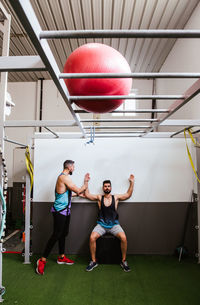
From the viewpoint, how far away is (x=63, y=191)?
9.30 ft

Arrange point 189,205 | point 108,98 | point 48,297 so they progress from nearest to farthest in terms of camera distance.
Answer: point 108,98
point 48,297
point 189,205

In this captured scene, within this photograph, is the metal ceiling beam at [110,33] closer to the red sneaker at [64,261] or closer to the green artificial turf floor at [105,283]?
the green artificial turf floor at [105,283]

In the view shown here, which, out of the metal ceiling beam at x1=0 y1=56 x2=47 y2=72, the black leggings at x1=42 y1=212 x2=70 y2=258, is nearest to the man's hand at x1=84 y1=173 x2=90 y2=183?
the black leggings at x1=42 y1=212 x2=70 y2=258

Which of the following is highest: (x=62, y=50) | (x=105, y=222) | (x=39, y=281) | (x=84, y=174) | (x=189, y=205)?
(x=62, y=50)

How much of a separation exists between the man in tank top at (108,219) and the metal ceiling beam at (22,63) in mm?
2215

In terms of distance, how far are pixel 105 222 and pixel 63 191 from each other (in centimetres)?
76

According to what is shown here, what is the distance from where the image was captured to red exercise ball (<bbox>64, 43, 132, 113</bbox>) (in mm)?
1078

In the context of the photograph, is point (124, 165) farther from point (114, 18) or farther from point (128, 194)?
point (114, 18)

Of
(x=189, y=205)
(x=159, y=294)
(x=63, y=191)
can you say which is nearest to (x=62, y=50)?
(x=63, y=191)

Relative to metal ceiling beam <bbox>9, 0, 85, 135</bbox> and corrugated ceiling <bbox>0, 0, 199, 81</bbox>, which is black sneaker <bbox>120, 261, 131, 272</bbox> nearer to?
metal ceiling beam <bbox>9, 0, 85, 135</bbox>

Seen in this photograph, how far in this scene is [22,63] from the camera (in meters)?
1.11

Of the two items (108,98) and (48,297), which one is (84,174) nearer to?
(48,297)

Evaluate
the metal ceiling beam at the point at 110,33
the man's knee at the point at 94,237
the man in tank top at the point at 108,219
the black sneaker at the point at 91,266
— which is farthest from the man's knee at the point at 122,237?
the metal ceiling beam at the point at 110,33

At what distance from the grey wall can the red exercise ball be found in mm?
A: 2386
